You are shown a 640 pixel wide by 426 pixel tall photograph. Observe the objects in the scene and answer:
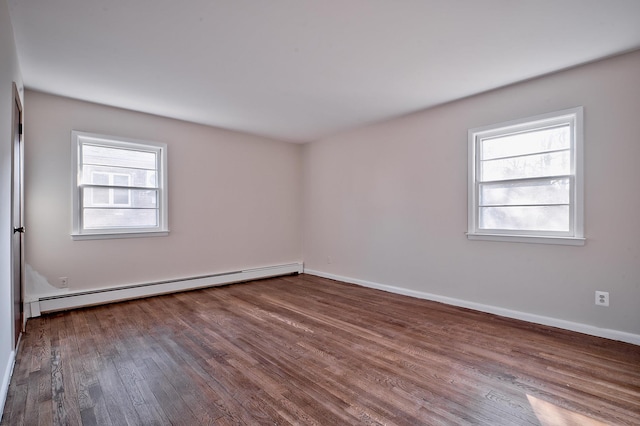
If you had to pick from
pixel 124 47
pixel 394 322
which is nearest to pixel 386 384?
pixel 394 322

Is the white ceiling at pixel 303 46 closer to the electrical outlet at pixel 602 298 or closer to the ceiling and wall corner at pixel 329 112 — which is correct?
the ceiling and wall corner at pixel 329 112

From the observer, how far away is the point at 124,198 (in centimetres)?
433

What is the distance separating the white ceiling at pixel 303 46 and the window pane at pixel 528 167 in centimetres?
85

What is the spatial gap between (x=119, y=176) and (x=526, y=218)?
16.6ft

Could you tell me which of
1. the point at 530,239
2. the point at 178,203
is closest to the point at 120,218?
the point at 178,203

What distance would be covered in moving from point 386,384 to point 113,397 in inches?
69.4

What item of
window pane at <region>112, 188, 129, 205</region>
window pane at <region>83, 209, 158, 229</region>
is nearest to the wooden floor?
window pane at <region>83, 209, 158, 229</region>

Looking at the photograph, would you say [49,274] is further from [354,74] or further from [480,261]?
[480,261]

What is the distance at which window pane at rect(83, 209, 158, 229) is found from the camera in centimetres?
407

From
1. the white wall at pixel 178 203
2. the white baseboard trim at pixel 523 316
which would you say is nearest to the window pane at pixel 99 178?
the white wall at pixel 178 203

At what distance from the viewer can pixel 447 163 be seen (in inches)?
161

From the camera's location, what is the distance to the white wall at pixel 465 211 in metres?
2.86

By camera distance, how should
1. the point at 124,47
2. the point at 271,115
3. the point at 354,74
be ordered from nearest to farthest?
the point at 124,47, the point at 354,74, the point at 271,115

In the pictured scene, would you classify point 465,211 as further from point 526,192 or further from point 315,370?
point 315,370
